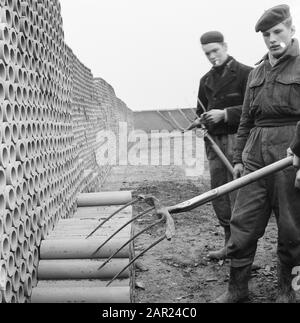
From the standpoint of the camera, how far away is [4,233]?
246cm

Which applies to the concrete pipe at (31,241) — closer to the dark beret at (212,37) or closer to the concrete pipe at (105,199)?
the concrete pipe at (105,199)

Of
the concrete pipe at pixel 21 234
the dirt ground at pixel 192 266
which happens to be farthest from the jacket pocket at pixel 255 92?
the concrete pipe at pixel 21 234

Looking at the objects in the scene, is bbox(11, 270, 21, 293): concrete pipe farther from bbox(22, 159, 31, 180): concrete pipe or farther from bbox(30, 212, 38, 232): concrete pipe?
bbox(22, 159, 31, 180): concrete pipe

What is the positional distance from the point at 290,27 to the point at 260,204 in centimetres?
136

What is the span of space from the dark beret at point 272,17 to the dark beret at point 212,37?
3.52ft

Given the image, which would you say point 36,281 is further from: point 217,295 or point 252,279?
point 252,279

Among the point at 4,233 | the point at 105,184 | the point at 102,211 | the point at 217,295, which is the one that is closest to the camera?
the point at 4,233

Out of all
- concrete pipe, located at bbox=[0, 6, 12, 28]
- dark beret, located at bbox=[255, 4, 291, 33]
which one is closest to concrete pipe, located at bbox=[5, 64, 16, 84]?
concrete pipe, located at bbox=[0, 6, 12, 28]

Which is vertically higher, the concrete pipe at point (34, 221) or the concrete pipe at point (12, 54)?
the concrete pipe at point (12, 54)

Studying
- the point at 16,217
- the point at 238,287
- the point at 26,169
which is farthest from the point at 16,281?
the point at 238,287

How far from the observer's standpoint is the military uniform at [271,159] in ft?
9.76

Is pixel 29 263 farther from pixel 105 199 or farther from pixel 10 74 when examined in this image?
pixel 105 199

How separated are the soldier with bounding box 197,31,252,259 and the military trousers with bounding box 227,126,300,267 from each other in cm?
83
